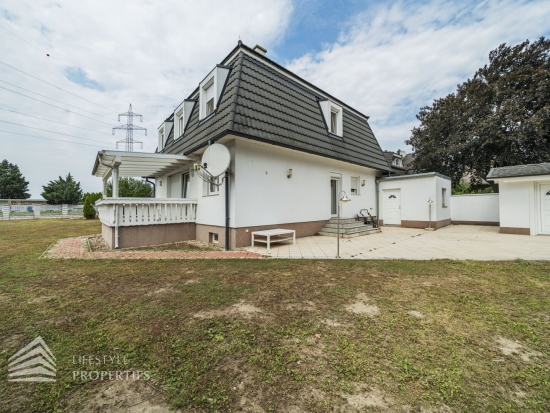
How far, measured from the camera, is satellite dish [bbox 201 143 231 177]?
22.6 feet

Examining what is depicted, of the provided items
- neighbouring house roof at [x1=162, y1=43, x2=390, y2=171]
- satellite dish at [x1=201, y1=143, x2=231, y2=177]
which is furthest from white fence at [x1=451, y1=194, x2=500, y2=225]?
satellite dish at [x1=201, y1=143, x2=231, y2=177]

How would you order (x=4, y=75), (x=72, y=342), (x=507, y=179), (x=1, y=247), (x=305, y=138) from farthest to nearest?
(x=4, y=75) → (x=507, y=179) → (x=305, y=138) → (x=1, y=247) → (x=72, y=342)

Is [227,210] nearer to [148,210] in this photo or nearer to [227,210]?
[227,210]

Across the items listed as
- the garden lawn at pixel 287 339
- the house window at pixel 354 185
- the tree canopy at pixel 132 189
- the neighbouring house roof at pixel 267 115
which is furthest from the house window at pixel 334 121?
the tree canopy at pixel 132 189

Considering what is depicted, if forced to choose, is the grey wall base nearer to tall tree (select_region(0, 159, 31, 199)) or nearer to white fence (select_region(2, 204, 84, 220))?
white fence (select_region(2, 204, 84, 220))

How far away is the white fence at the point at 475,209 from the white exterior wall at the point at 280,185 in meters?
8.58

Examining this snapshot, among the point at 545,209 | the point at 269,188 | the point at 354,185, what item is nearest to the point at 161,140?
the point at 269,188

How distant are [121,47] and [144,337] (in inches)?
679

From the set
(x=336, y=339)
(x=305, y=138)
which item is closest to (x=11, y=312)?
(x=336, y=339)

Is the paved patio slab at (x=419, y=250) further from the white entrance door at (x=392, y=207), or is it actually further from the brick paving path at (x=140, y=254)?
the white entrance door at (x=392, y=207)

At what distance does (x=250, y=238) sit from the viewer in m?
7.73

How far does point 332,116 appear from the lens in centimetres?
1205

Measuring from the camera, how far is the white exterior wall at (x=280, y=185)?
757 cm

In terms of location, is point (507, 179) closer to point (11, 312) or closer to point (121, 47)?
point (11, 312)
